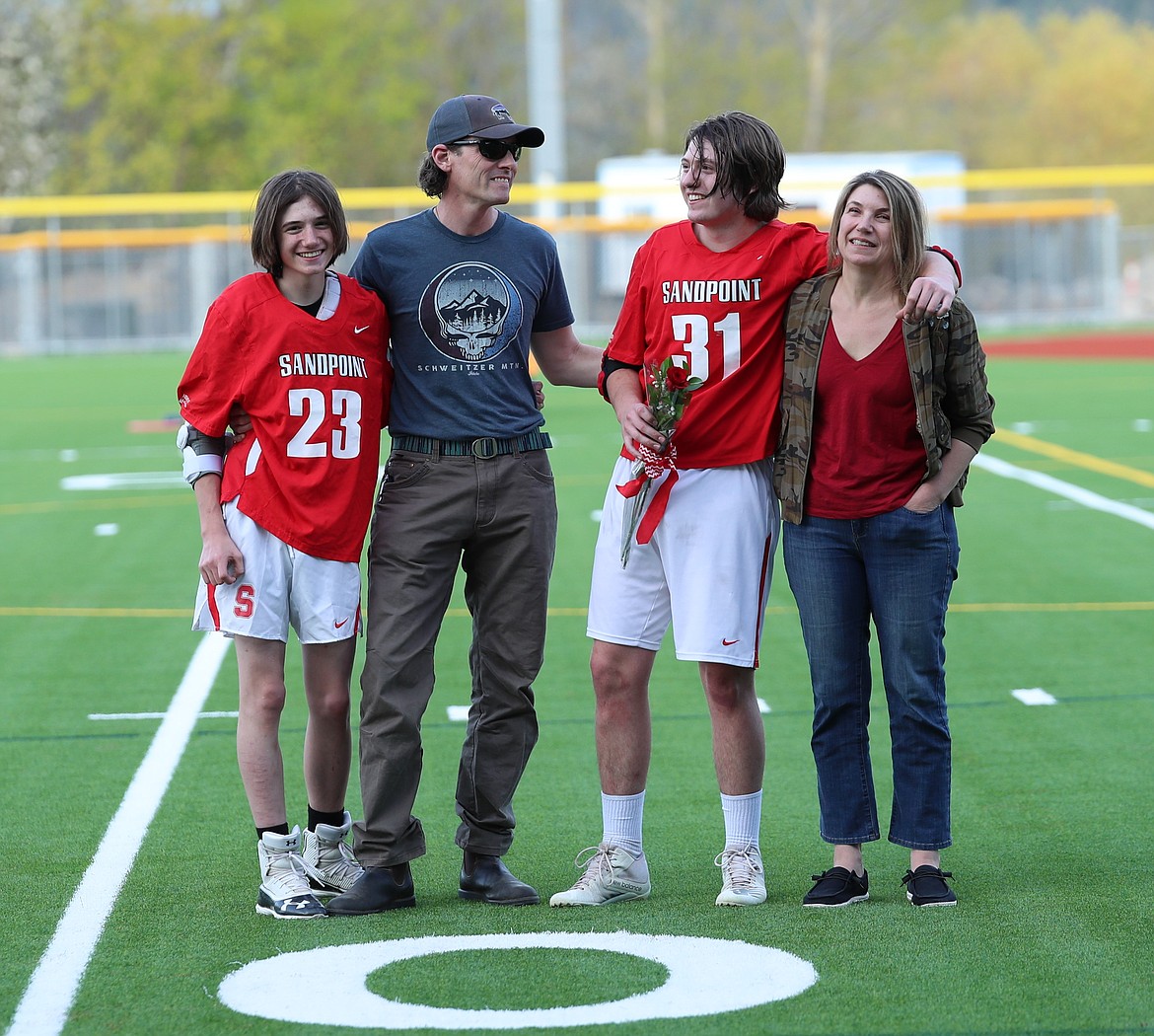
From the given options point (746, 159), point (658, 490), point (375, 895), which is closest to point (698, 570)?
point (658, 490)

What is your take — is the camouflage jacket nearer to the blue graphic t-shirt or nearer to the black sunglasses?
the blue graphic t-shirt

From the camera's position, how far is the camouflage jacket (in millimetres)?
4332

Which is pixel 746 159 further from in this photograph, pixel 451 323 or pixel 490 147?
pixel 451 323

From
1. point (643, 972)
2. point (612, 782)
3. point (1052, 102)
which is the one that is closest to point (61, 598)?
point (612, 782)

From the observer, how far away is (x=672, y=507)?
4.54m

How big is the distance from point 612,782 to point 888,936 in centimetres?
87

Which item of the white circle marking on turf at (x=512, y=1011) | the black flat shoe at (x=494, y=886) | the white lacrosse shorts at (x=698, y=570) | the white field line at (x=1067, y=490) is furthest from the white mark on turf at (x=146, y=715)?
the white field line at (x=1067, y=490)

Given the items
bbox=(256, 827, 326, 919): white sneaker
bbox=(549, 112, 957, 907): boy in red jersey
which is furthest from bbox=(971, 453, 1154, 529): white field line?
bbox=(256, 827, 326, 919): white sneaker

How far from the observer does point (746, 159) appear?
442 cm

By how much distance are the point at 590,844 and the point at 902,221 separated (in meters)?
1.96

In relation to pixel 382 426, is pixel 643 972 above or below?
below

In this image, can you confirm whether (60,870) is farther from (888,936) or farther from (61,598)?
(61,598)

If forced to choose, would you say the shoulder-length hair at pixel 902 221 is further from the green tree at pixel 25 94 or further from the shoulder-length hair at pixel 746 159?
the green tree at pixel 25 94

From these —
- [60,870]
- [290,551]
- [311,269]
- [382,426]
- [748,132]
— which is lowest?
[60,870]
